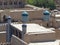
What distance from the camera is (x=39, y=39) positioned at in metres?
18.8

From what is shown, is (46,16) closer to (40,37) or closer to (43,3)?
(40,37)

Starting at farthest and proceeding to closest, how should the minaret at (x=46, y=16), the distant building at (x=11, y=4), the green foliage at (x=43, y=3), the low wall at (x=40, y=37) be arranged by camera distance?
the green foliage at (x=43, y=3)
the distant building at (x=11, y=4)
the minaret at (x=46, y=16)
the low wall at (x=40, y=37)

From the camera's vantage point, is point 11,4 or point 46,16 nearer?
point 46,16

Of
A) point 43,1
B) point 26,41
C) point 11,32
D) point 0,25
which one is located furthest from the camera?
point 43,1

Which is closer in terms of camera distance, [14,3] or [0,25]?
[0,25]

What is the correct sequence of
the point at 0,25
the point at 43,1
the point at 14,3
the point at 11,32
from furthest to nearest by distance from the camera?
the point at 43,1 < the point at 14,3 < the point at 0,25 < the point at 11,32

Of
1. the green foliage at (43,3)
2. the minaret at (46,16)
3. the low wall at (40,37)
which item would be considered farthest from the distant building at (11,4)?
the low wall at (40,37)

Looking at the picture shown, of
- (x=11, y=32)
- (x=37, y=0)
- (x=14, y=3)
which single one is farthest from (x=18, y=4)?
(x=11, y=32)

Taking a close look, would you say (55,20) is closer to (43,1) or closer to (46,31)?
(46,31)

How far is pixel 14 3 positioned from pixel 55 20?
9902 millimetres

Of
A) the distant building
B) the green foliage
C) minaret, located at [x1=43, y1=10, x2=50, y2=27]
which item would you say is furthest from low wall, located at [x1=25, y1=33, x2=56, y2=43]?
the green foliage

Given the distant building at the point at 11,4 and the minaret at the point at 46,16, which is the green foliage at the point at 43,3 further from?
the minaret at the point at 46,16

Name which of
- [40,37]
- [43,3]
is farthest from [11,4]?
[40,37]

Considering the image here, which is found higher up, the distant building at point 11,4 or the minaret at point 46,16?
the minaret at point 46,16
